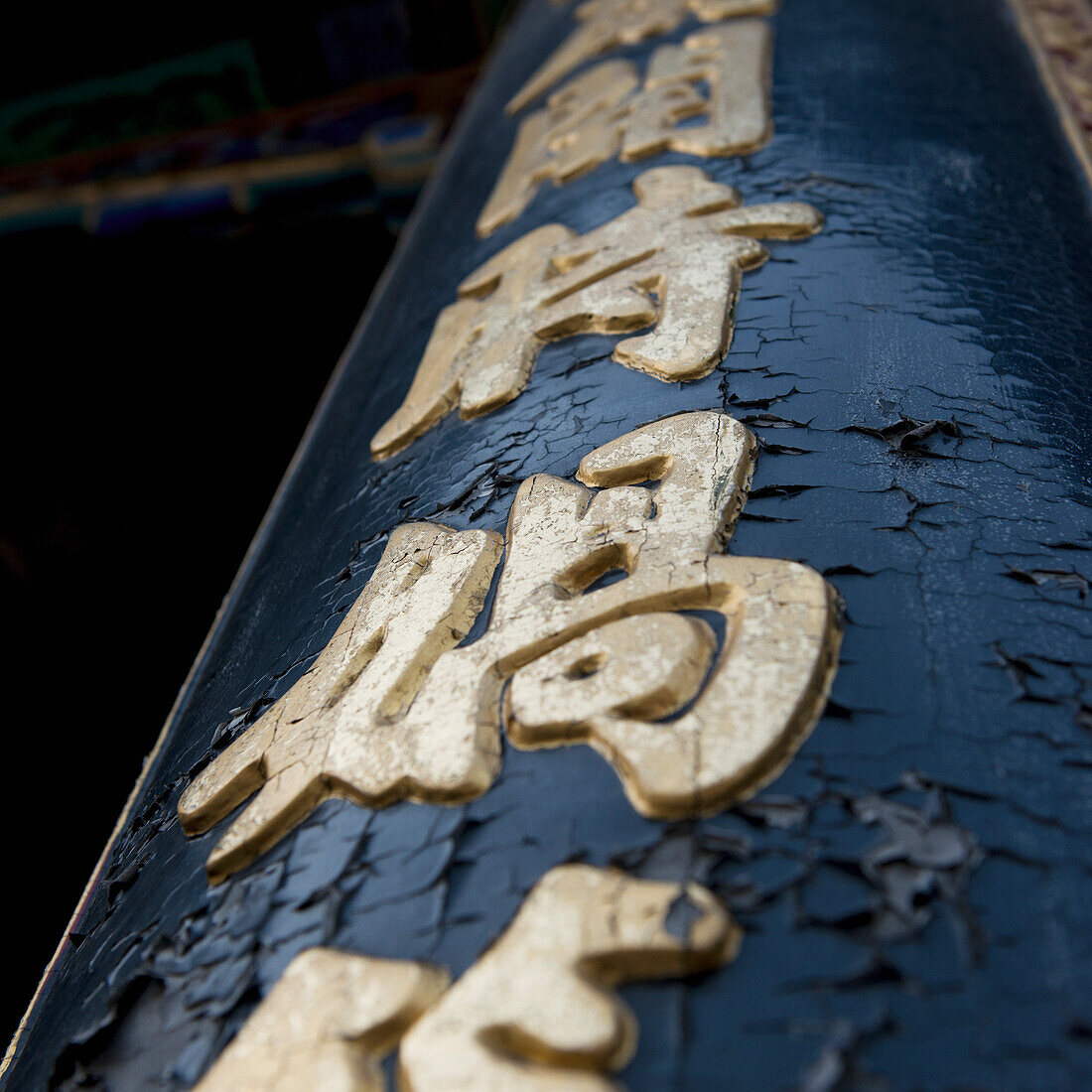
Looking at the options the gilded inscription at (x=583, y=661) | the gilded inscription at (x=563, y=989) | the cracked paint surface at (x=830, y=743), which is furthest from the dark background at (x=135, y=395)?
the gilded inscription at (x=563, y=989)

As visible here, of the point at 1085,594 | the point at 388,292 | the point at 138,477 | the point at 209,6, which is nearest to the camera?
the point at 1085,594

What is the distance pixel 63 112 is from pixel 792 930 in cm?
269

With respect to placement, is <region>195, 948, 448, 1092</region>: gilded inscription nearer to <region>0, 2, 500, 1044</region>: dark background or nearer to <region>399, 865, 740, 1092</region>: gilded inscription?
<region>399, 865, 740, 1092</region>: gilded inscription

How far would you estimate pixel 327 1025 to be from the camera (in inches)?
13.5

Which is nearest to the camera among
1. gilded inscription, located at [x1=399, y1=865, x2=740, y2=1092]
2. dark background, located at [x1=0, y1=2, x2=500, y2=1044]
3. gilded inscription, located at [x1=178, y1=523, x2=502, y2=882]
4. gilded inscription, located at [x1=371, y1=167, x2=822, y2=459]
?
gilded inscription, located at [x1=399, y1=865, x2=740, y2=1092]

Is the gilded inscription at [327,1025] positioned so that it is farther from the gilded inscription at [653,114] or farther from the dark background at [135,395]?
Result: the gilded inscription at [653,114]

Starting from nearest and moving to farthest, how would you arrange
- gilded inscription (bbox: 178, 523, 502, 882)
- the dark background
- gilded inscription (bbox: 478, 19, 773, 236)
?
1. gilded inscription (bbox: 178, 523, 502, 882)
2. gilded inscription (bbox: 478, 19, 773, 236)
3. the dark background

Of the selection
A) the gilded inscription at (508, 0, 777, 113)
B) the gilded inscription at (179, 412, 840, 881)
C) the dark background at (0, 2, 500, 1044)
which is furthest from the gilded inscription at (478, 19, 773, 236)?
the dark background at (0, 2, 500, 1044)

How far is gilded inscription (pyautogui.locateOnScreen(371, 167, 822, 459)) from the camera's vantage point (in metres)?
0.64

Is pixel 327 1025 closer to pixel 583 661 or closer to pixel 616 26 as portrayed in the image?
pixel 583 661

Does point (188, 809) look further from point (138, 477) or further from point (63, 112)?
point (63, 112)

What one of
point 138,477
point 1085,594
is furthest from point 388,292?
point 1085,594

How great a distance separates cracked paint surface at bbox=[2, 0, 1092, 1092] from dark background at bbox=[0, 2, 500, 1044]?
446 mm

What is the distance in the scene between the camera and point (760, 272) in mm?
693
